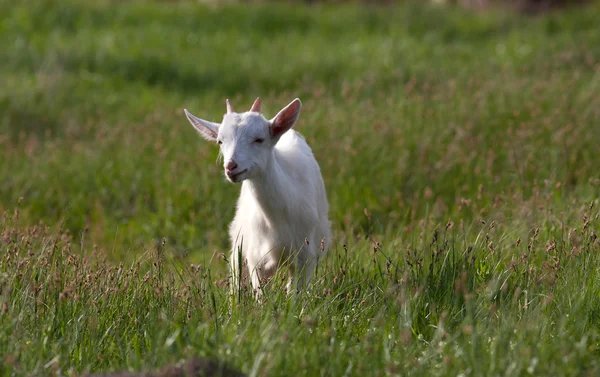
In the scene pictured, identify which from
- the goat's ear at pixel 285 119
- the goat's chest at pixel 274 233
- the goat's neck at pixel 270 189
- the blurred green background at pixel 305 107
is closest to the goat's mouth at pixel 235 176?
the goat's neck at pixel 270 189

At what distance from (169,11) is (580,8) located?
812cm

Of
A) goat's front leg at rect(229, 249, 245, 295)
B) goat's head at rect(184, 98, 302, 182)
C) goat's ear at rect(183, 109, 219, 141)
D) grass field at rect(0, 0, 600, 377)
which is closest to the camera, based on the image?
grass field at rect(0, 0, 600, 377)

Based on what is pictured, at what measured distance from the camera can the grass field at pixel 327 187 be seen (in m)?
4.77

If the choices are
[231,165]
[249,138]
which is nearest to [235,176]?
[231,165]

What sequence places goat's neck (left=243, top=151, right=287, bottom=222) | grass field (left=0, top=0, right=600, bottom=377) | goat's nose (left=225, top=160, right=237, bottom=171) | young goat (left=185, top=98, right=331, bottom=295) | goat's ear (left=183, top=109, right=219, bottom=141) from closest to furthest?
grass field (left=0, top=0, right=600, bottom=377)
goat's nose (left=225, top=160, right=237, bottom=171)
young goat (left=185, top=98, right=331, bottom=295)
goat's neck (left=243, top=151, right=287, bottom=222)
goat's ear (left=183, top=109, right=219, bottom=141)

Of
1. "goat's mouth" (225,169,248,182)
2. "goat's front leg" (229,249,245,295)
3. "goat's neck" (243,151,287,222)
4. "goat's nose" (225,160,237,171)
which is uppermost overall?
"goat's nose" (225,160,237,171)

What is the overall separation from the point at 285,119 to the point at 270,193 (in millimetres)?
506

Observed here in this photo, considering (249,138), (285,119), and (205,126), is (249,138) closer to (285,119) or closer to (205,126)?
(285,119)

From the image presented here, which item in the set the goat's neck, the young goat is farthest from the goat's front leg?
the goat's neck

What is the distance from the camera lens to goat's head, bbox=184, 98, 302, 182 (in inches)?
227

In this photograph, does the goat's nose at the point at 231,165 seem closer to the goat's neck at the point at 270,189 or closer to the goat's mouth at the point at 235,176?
the goat's mouth at the point at 235,176

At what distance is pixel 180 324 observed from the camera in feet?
16.5

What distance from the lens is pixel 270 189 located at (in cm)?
615

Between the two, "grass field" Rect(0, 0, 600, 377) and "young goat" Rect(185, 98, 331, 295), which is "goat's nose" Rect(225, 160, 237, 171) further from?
"grass field" Rect(0, 0, 600, 377)
